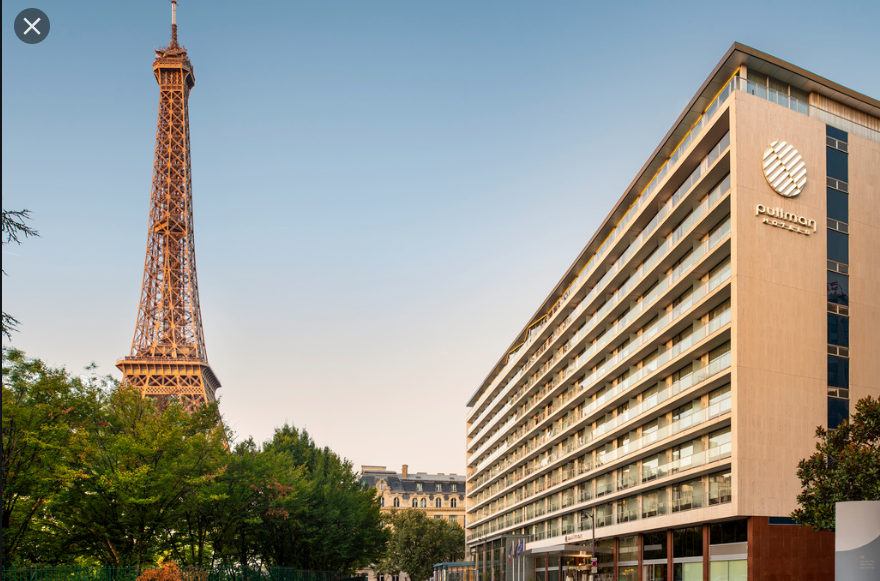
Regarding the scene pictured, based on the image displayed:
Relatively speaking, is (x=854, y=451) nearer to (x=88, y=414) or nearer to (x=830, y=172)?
(x=830, y=172)

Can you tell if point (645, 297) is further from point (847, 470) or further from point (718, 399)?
point (847, 470)

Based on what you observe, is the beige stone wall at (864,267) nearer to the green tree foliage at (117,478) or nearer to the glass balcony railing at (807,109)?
the glass balcony railing at (807,109)

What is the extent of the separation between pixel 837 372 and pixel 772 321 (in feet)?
15.7

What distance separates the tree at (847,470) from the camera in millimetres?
28312

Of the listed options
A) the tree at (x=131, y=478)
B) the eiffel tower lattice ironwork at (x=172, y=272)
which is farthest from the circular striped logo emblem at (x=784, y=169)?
the eiffel tower lattice ironwork at (x=172, y=272)

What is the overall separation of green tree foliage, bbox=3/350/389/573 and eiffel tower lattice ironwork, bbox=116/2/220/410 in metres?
44.9

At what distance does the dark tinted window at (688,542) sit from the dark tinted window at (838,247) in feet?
54.5

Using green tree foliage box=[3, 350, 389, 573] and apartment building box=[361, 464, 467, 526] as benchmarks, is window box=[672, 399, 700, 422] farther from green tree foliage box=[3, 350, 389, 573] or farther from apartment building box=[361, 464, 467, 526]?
apartment building box=[361, 464, 467, 526]

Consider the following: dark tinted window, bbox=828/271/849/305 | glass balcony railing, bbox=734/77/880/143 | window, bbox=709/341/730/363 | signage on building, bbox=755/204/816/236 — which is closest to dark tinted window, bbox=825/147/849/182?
glass balcony railing, bbox=734/77/880/143

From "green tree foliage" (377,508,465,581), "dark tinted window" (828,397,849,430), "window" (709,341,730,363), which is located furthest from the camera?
"green tree foliage" (377,508,465,581)

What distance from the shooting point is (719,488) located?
39.7m

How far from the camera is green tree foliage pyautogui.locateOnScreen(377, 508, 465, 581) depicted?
10194cm

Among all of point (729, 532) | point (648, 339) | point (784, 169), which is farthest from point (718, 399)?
point (784, 169)

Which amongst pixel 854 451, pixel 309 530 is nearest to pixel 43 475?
pixel 309 530
